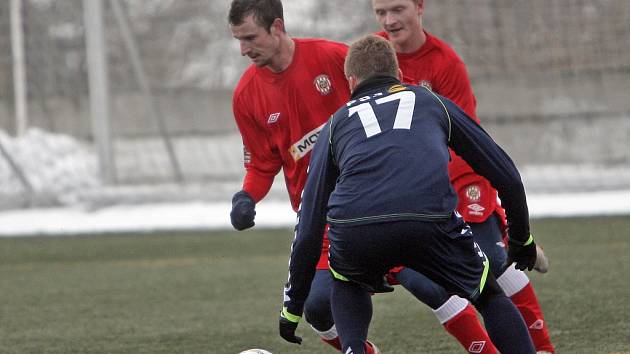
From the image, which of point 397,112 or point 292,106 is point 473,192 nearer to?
point 292,106

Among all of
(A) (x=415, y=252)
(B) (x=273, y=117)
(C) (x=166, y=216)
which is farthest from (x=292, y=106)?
(C) (x=166, y=216)

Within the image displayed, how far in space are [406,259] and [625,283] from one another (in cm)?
359

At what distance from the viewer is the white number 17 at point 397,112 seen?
3666 millimetres

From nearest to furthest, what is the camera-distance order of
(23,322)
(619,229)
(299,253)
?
(299,253) < (23,322) < (619,229)

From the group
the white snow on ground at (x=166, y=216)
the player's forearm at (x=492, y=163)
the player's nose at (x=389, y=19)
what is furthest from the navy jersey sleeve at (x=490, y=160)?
the white snow on ground at (x=166, y=216)

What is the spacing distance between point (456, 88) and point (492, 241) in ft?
2.22

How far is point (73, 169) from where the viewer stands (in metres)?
13.4

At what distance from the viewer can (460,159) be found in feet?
15.8

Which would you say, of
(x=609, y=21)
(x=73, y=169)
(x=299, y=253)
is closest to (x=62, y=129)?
(x=73, y=169)

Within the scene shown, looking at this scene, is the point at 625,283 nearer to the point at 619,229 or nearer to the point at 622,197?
the point at 619,229

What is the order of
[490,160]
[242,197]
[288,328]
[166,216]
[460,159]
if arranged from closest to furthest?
[490,160] → [288,328] → [242,197] → [460,159] → [166,216]

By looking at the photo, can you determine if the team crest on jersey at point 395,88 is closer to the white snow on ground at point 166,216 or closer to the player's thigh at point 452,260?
the player's thigh at point 452,260

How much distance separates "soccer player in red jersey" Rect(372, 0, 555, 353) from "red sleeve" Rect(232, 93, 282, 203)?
68 cm

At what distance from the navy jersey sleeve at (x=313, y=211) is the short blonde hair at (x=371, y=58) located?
0.22 metres
